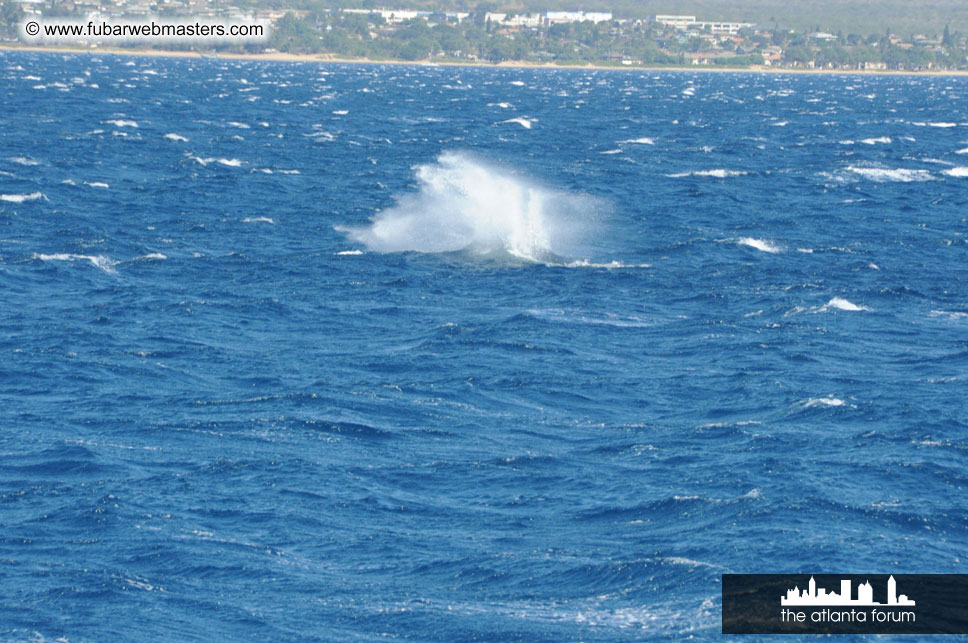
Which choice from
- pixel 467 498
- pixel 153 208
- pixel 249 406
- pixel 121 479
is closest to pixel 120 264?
pixel 153 208

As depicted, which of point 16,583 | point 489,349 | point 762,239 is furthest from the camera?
point 762,239

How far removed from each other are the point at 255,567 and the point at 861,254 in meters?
37.7

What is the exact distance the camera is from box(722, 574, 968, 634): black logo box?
21500mm

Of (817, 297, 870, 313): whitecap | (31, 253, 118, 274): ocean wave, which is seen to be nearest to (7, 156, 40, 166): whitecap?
(31, 253, 118, 274): ocean wave

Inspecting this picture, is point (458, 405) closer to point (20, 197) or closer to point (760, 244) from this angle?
point (760, 244)

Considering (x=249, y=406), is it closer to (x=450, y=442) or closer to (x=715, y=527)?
(x=450, y=442)

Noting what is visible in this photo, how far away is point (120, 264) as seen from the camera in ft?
161

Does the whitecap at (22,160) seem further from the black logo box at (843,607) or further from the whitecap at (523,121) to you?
the black logo box at (843,607)

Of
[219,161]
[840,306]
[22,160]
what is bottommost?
[840,306]

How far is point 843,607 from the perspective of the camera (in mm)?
22156

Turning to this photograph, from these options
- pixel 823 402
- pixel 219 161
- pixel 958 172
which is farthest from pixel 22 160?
pixel 958 172

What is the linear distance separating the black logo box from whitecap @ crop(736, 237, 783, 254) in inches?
1299

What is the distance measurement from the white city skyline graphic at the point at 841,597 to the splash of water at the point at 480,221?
96.0 feet

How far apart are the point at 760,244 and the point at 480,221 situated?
12.3 metres
